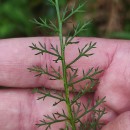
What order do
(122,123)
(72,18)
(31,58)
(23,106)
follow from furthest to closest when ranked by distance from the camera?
(72,18) → (23,106) → (31,58) → (122,123)

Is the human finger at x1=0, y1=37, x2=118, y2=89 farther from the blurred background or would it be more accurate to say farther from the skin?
the blurred background

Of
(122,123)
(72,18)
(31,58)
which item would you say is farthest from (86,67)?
(72,18)

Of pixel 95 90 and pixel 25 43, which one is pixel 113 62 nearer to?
pixel 95 90

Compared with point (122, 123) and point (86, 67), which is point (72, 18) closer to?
point (86, 67)

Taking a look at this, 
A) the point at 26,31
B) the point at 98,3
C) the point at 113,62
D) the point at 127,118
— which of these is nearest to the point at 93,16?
the point at 98,3

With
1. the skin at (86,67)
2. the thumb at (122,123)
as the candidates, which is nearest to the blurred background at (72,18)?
the skin at (86,67)

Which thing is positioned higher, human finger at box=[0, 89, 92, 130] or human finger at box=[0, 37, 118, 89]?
human finger at box=[0, 37, 118, 89]

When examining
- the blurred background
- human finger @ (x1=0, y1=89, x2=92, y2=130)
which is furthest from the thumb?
the blurred background

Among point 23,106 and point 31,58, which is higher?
point 31,58
